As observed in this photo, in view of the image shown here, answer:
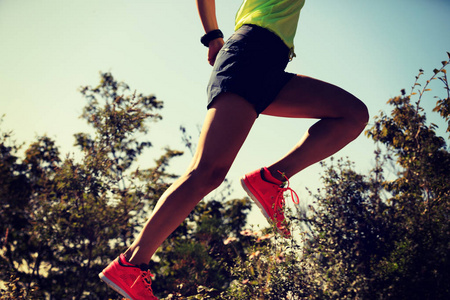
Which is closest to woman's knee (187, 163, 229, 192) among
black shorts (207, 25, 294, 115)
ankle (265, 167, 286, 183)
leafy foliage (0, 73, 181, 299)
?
black shorts (207, 25, 294, 115)

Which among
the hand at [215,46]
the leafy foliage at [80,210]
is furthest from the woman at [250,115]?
the leafy foliage at [80,210]

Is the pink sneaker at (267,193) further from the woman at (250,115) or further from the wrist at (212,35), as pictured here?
the wrist at (212,35)

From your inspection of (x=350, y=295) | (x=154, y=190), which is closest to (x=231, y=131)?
(x=350, y=295)

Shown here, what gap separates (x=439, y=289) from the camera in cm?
152

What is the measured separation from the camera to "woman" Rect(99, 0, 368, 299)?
157 centimetres

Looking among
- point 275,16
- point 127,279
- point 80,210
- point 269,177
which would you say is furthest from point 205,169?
point 80,210

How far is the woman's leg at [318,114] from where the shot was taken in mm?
1882

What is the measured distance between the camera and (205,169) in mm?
1567

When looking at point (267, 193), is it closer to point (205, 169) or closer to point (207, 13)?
point (205, 169)

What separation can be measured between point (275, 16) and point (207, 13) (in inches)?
14.8

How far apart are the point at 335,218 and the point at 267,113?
735 millimetres

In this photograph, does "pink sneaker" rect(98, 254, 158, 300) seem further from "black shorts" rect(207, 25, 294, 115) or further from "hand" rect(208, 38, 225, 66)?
"hand" rect(208, 38, 225, 66)

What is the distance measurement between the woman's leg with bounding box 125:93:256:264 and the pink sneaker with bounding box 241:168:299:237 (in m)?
0.34

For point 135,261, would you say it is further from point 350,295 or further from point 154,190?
point 154,190
